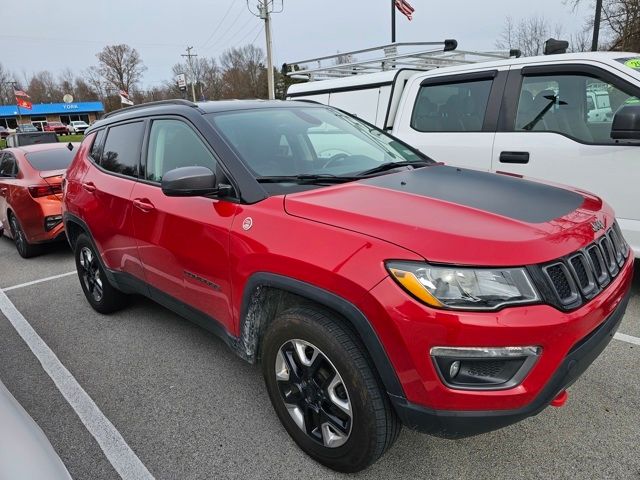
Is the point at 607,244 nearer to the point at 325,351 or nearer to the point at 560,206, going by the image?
the point at 560,206

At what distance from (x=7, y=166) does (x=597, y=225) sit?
26.0 ft

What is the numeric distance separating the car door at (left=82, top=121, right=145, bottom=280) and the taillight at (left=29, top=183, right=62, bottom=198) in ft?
8.48

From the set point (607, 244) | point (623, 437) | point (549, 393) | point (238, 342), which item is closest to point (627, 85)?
point (607, 244)

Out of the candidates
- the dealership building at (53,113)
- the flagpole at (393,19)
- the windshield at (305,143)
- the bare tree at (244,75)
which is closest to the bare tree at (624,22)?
the flagpole at (393,19)

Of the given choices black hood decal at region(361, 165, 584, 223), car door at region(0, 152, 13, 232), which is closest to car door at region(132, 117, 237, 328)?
black hood decal at region(361, 165, 584, 223)

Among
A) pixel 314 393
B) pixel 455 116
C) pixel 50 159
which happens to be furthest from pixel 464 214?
pixel 50 159

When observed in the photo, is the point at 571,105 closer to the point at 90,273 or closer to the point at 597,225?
the point at 597,225

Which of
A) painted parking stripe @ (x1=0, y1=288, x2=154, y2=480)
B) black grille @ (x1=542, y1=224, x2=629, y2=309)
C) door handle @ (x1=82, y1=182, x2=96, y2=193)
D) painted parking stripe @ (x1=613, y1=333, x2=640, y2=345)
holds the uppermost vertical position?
door handle @ (x1=82, y1=182, x2=96, y2=193)

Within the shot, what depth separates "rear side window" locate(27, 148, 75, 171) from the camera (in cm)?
655

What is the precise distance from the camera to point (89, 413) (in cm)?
284

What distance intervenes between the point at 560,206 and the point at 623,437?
1.23 m

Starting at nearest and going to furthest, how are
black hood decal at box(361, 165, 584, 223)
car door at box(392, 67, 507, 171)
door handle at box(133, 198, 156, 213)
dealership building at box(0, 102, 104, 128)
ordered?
black hood decal at box(361, 165, 584, 223), door handle at box(133, 198, 156, 213), car door at box(392, 67, 507, 171), dealership building at box(0, 102, 104, 128)

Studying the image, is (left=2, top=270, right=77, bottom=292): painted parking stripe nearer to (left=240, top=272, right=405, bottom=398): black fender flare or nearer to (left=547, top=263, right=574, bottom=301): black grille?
(left=240, top=272, right=405, bottom=398): black fender flare

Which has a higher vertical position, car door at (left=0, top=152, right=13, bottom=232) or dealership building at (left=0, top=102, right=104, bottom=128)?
dealership building at (left=0, top=102, right=104, bottom=128)
